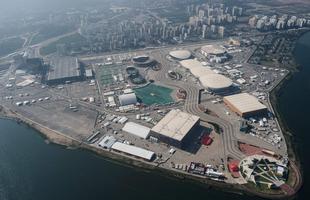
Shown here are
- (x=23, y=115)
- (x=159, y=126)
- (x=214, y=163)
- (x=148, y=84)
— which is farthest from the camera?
(x=148, y=84)

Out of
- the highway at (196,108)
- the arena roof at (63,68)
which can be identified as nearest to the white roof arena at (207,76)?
the highway at (196,108)

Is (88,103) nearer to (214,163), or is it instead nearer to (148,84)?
(148,84)

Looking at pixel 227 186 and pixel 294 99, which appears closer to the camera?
pixel 227 186

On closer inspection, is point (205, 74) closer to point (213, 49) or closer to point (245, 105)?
point (245, 105)

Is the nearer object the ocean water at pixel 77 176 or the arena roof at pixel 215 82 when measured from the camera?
the ocean water at pixel 77 176

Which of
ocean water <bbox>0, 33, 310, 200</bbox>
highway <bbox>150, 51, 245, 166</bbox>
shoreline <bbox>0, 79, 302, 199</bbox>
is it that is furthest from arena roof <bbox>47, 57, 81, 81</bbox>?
ocean water <bbox>0, 33, 310, 200</bbox>

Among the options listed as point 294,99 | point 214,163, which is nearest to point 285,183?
point 214,163

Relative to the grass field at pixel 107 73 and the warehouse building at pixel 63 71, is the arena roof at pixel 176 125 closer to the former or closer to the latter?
the grass field at pixel 107 73
